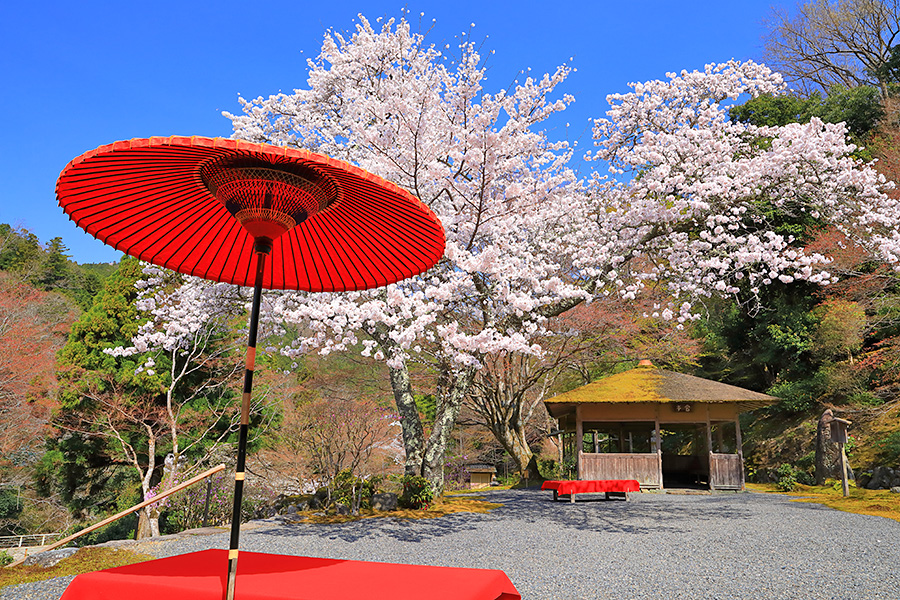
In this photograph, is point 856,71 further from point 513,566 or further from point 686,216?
point 513,566

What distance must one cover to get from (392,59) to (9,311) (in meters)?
11.2

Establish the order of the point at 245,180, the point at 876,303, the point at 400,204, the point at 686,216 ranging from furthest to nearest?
the point at 876,303 → the point at 686,216 → the point at 400,204 → the point at 245,180

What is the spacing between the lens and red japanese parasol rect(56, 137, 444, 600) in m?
1.87

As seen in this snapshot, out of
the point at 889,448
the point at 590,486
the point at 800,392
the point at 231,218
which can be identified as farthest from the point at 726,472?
the point at 231,218

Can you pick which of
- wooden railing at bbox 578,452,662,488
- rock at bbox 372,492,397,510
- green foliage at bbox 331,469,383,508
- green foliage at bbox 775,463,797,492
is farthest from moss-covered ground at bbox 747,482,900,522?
green foliage at bbox 331,469,383,508

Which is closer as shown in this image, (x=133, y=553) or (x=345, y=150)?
(x=133, y=553)

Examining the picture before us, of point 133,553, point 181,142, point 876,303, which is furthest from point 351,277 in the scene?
point 876,303

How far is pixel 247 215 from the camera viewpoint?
1971mm

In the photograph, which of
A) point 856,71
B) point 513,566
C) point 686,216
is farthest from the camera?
point 856,71

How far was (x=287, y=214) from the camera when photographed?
200 cm

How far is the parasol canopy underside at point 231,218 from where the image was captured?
74.4 inches

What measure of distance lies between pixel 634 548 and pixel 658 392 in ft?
24.1

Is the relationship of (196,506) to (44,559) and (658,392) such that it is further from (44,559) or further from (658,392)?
(658,392)

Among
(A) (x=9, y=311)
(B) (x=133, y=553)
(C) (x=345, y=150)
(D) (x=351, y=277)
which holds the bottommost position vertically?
(B) (x=133, y=553)
